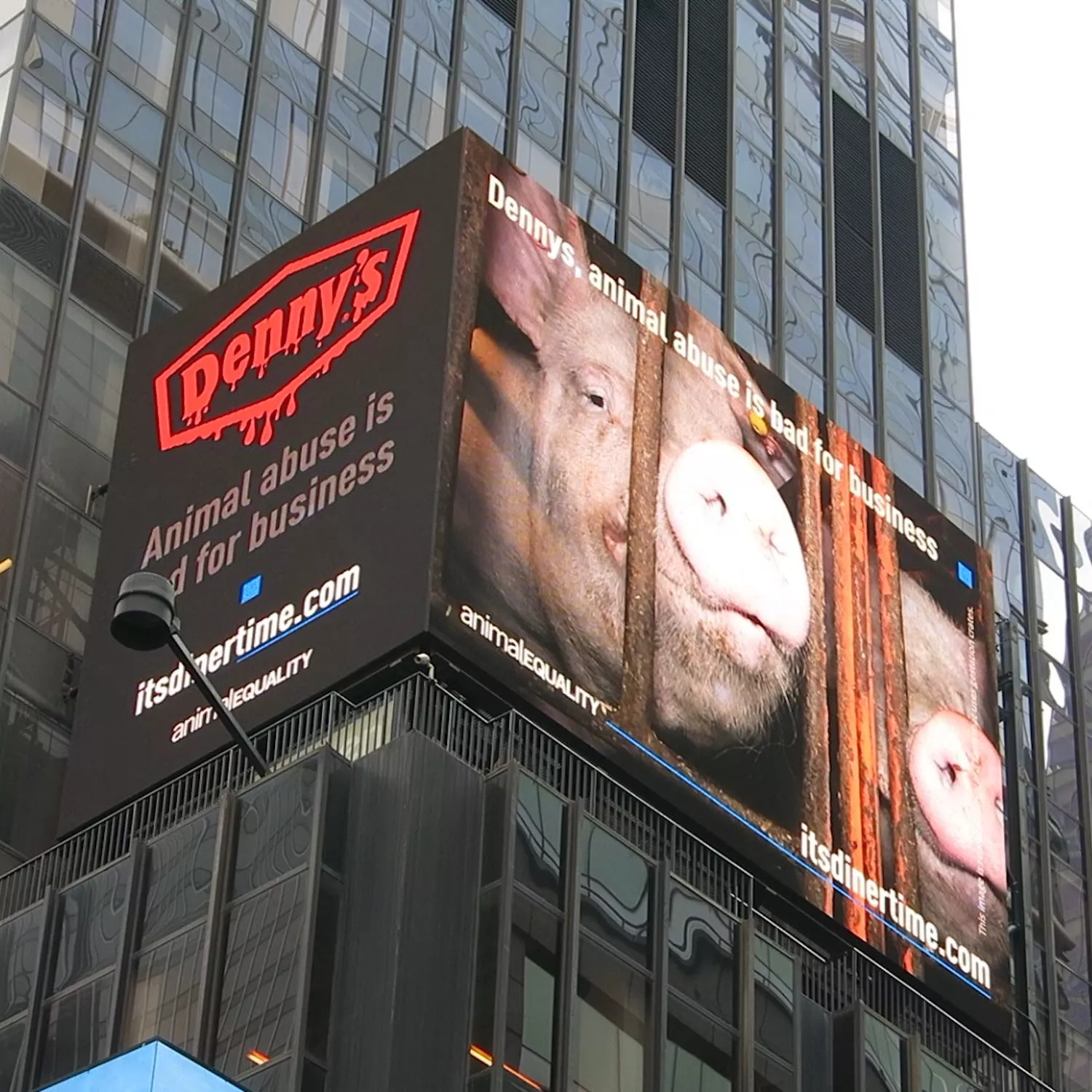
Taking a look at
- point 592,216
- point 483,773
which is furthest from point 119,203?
point 483,773

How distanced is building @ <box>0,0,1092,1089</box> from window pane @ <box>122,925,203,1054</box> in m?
0.24

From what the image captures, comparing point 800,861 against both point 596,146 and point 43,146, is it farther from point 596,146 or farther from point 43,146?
point 596,146

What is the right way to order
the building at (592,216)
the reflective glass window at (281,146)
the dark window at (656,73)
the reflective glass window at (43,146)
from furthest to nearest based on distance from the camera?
the dark window at (656,73)
the reflective glass window at (281,146)
the reflective glass window at (43,146)
the building at (592,216)

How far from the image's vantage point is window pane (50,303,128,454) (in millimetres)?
42625

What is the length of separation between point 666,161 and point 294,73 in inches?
435

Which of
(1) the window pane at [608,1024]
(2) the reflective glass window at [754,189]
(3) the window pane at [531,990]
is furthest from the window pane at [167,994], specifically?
(2) the reflective glass window at [754,189]

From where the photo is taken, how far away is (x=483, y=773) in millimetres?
33875

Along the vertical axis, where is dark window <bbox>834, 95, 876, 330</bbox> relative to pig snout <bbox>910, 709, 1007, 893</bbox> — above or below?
above

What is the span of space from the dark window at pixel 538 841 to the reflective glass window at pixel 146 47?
16.7 m

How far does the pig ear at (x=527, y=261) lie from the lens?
39812 millimetres

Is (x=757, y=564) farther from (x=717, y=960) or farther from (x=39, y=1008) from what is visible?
(x=39, y=1008)

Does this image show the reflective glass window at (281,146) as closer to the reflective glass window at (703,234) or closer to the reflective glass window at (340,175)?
the reflective glass window at (340,175)

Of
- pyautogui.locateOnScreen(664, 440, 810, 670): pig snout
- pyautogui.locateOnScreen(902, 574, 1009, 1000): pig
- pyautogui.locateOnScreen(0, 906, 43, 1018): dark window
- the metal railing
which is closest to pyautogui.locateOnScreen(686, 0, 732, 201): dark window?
pyautogui.locateOnScreen(902, 574, 1009, 1000): pig

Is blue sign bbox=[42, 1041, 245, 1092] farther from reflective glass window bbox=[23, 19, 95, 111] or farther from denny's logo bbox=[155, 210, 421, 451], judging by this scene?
reflective glass window bbox=[23, 19, 95, 111]
